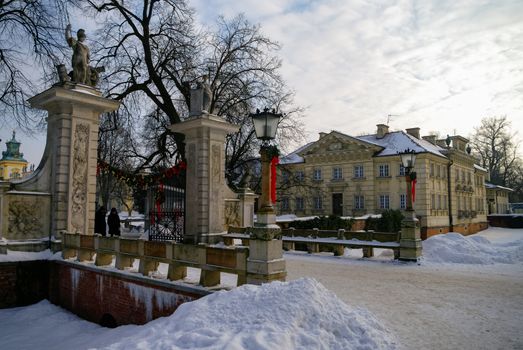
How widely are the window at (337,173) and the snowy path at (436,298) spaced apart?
2674 centimetres

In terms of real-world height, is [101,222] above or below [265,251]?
above

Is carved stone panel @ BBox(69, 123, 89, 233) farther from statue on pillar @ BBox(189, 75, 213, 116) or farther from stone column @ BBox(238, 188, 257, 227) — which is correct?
stone column @ BBox(238, 188, 257, 227)

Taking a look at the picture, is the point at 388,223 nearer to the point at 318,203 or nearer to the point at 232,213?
the point at 232,213

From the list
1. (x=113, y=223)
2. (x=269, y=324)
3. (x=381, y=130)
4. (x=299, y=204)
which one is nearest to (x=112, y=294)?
(x=269, y=324)

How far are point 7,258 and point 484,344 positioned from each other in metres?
11.5

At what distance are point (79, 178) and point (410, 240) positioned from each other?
11.3 meters

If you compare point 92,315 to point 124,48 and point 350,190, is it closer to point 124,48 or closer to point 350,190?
point 124,48

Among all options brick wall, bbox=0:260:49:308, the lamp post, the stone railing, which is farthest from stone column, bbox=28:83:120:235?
the lamp post

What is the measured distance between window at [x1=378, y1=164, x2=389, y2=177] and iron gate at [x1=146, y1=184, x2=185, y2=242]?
26363 mm

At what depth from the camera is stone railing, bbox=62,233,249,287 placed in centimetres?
772

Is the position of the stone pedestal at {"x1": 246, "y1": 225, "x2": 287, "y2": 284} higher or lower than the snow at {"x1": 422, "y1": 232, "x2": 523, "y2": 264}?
higher

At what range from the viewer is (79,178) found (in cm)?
1264

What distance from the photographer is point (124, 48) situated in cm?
2212

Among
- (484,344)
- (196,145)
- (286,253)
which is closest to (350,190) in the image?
(286,253)
